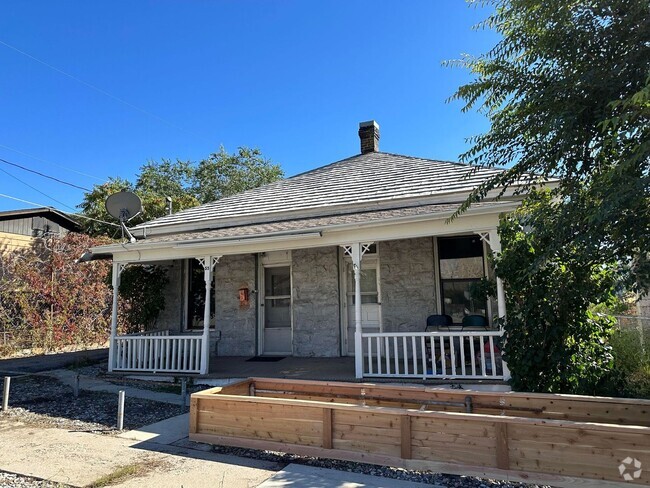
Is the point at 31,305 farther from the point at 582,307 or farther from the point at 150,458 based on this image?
the point at 582,307

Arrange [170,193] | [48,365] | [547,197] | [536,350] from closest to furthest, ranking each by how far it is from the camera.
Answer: [547,197]
[536,350]
[48,365]
[170,193]

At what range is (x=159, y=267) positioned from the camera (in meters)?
11.1

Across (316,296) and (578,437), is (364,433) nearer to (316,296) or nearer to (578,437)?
(578,437)

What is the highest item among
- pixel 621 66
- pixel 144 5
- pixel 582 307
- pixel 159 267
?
pixel 144 5

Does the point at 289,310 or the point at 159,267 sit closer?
the point at 289,310

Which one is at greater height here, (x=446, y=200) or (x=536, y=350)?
(x=446, y=200)

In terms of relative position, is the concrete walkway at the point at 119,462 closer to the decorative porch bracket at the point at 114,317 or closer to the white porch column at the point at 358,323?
the white porch column at the point at 358,323

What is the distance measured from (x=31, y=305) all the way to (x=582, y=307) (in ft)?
49.1

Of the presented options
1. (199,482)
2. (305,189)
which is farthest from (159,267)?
(199,482)

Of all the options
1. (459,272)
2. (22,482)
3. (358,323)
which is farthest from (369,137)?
(22,482)

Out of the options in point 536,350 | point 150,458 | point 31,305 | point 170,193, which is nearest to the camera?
point 150,458

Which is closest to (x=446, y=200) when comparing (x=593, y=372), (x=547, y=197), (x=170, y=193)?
(x=547, y=197)

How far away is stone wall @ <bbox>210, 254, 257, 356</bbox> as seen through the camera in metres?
9.91

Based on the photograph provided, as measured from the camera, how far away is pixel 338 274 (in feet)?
A: 30.3
